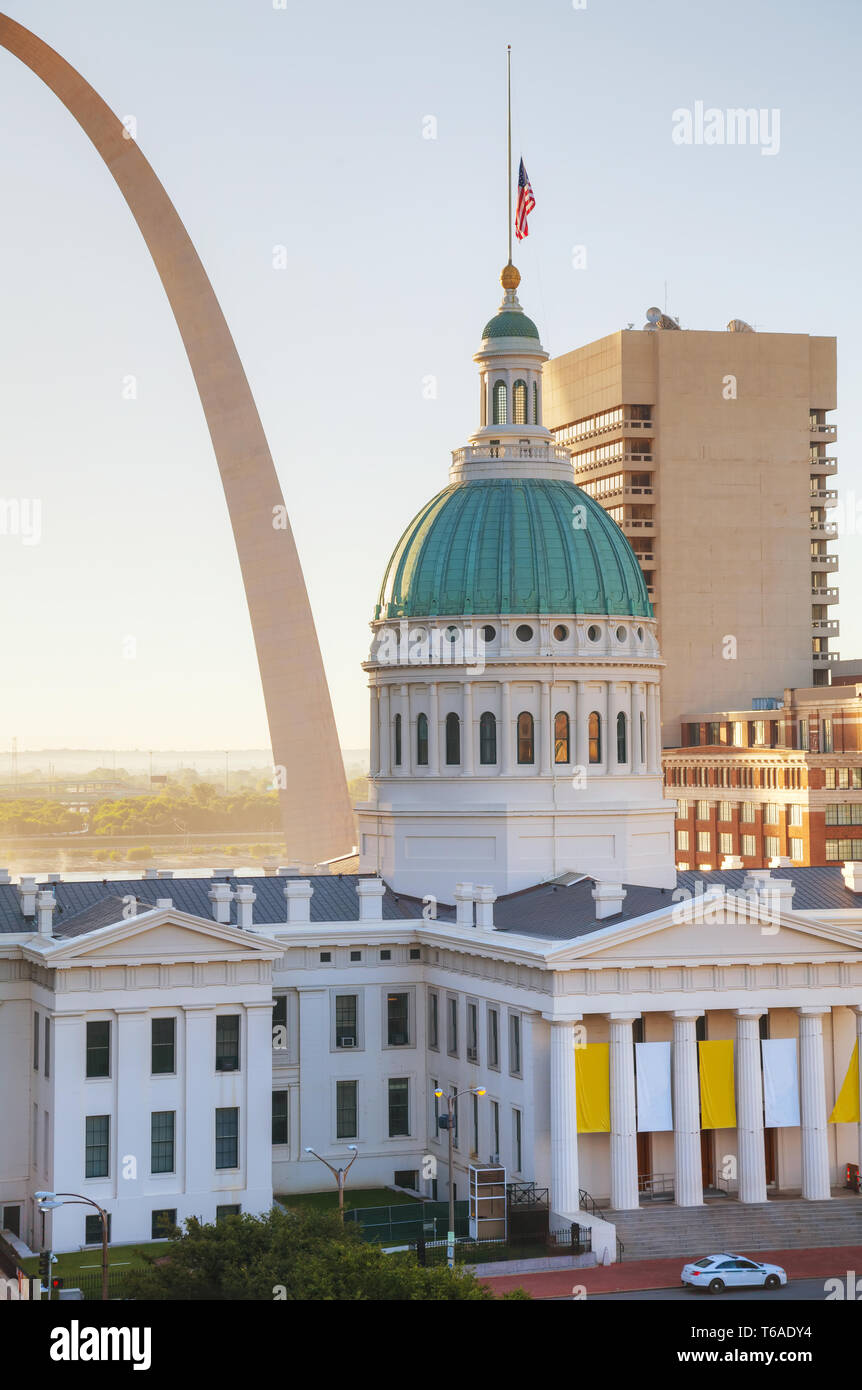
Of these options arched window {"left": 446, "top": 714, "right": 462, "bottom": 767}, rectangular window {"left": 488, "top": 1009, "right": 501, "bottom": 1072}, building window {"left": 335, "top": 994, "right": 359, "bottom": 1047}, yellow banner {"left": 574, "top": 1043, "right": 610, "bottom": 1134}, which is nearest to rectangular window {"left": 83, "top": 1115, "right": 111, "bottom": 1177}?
building window {"left": 335, "top": 994, "right": 359, "bottom": 1047}

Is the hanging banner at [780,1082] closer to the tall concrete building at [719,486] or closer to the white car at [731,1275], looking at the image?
the white car at [731,1275]

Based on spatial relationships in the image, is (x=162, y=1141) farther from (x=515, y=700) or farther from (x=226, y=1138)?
(x=515, y=700)

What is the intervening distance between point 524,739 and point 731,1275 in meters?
35.7

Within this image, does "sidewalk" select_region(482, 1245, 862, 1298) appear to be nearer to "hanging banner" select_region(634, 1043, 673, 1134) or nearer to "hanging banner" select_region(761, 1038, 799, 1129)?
"hanging banner" select_region(761, 1038, 799, 1129)

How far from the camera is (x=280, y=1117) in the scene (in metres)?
84.6

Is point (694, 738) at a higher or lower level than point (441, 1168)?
higher

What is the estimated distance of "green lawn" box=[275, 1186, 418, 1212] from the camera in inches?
3164

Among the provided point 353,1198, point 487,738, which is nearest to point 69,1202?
point 353,1198

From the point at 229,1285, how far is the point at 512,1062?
1121 inches

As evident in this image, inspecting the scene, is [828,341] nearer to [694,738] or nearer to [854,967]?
[694,738]

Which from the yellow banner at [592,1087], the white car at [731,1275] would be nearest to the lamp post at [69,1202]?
the yellow banner at [592,1087]

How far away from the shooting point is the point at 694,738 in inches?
7411

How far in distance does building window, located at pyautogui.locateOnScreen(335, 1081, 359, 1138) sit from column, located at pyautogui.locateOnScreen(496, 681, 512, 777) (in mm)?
17334
